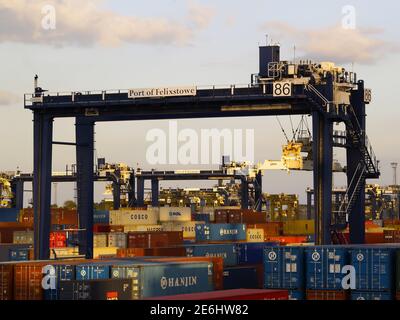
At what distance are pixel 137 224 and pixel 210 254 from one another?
43.2 m

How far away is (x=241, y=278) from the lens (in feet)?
186

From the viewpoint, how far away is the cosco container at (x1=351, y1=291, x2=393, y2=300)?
150 feet

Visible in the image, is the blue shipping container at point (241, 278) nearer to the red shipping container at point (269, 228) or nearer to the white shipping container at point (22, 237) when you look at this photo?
the white shipping container at point (22, 237)

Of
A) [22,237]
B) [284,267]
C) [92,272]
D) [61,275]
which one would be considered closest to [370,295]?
[284,267]

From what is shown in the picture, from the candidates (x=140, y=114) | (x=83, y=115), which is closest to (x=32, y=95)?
(x=83, y=115)

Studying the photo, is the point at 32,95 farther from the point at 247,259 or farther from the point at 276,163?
the point at 276,163

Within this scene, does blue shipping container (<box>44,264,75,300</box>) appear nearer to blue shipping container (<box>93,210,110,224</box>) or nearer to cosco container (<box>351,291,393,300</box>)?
cosco container (<box>351,291,393,300</box>)

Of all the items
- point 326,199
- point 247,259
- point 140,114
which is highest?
point 140,114

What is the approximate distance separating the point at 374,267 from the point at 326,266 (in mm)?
2464

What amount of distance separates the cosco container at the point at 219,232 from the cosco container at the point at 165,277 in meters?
33.4

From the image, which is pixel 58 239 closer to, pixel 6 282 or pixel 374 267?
pixel 6 282

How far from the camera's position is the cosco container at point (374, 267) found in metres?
45.7
